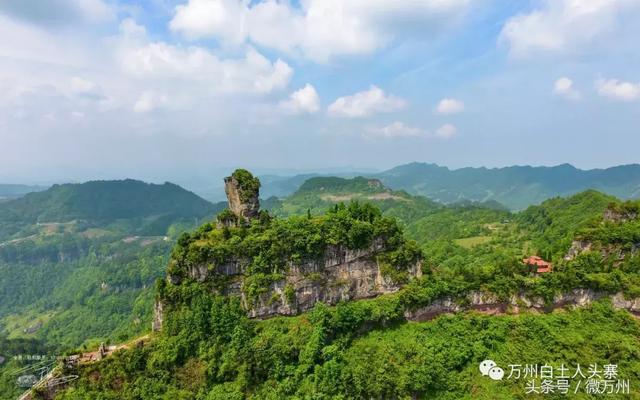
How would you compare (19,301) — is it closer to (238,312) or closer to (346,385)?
(238,312)

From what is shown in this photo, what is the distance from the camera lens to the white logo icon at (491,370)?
28223mm

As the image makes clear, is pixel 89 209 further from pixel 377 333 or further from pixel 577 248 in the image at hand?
pixel 577 248

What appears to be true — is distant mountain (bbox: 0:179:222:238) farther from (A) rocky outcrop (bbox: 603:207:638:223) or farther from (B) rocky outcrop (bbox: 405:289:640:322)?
(A) rocky outcrop (bbox: 603:207:638:223)

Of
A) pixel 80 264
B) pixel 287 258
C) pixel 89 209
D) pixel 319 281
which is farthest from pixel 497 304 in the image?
pixel 89 209

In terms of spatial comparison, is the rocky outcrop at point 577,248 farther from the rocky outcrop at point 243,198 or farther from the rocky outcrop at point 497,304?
the rocky outcrop at point 243,198

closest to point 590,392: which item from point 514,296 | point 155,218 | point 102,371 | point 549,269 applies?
point 514,296

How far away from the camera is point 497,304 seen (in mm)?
32531

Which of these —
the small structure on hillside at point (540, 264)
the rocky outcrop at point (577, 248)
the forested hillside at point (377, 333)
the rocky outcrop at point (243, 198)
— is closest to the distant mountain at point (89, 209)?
the rocky outcrop at point (243, 198)

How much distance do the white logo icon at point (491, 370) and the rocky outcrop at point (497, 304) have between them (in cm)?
478

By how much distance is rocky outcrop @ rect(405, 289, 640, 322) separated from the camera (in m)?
31.8

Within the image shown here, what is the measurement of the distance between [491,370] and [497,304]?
241 inches

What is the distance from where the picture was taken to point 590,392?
26406 mm

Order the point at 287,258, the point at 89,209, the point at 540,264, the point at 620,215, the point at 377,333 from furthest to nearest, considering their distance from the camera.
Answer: the point at 89,209, the point at 540,264, the point at 620,215, the point at 287,258, the point at 377,333

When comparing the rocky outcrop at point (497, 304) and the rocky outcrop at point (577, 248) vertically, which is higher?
the rocky outcrop at point (577, 248)
